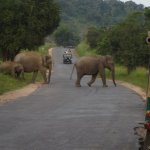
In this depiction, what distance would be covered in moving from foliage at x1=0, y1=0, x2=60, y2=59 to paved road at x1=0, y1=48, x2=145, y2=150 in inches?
817

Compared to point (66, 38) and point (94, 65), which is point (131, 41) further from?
point (66, 38)

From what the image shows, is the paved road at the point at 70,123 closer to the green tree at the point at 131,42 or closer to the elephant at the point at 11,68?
the elephant at the point at 11,68

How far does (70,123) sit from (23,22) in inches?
1211

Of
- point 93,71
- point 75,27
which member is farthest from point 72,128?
point 75,27

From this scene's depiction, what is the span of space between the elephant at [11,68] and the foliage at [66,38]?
104 m

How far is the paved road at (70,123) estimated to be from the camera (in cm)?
1173

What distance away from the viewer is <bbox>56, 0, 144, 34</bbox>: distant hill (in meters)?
159

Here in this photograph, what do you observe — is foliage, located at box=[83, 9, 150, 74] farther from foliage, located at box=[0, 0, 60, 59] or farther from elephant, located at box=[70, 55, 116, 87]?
elephant, located at box=[70, 55, 116, 87]

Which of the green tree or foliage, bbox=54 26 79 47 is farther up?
the green tree

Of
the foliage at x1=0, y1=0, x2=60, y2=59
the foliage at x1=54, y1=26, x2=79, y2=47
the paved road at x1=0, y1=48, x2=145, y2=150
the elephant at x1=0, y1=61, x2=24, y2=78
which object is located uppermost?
the foliage at x1=0, y1=0, x2=60, y2=59

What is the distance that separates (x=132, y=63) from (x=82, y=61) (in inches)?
461

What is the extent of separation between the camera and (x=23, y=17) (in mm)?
45219

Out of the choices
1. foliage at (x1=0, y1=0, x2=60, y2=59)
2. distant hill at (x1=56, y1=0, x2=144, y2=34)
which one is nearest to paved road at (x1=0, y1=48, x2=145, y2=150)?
foliage at (x1=0, y1=0, x2=60, y2=59)

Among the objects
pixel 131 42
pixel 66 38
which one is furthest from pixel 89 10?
pixel 131 42
